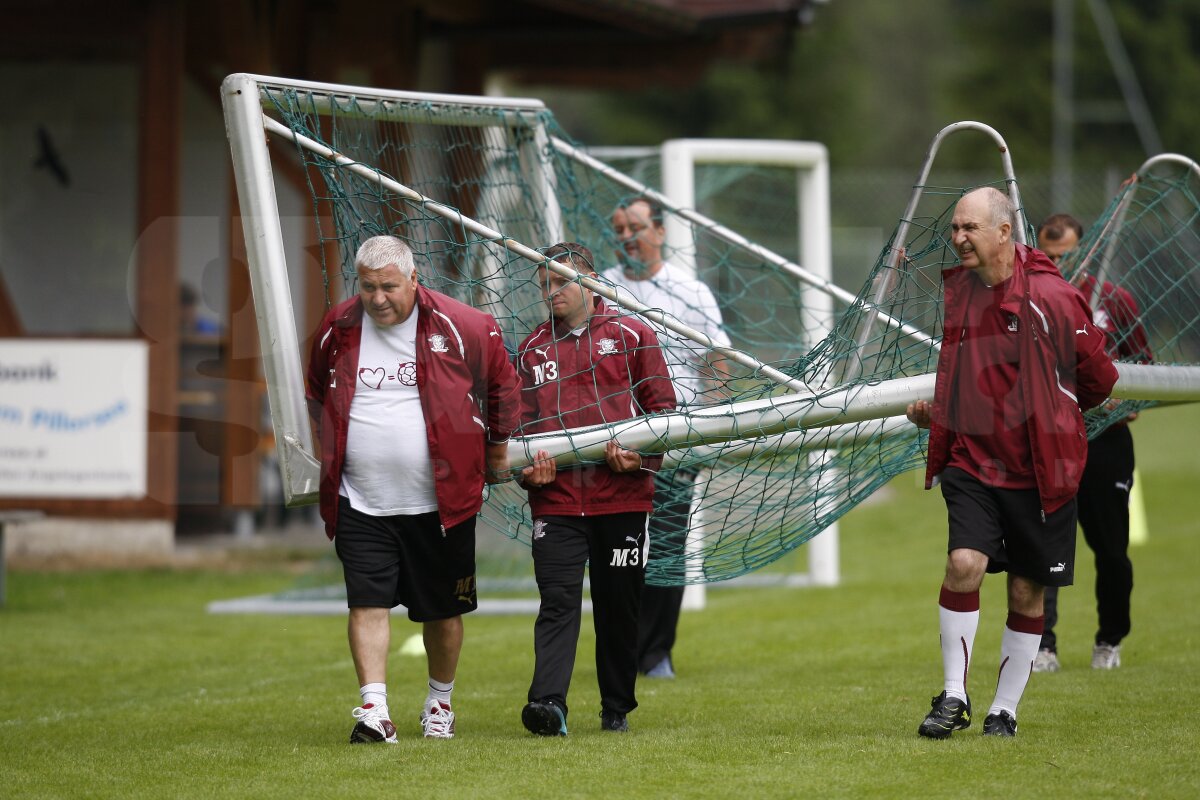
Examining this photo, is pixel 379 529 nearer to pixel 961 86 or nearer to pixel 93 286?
pixel 93 286

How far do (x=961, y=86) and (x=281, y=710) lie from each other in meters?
37.2

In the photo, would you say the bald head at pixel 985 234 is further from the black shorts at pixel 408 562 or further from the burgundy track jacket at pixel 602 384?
the black shorts at pixel 408 562

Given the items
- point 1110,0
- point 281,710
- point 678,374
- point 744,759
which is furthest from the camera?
point 1110,0

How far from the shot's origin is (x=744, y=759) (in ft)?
18.6

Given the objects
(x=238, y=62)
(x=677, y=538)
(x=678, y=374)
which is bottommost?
(x=677, y=538)

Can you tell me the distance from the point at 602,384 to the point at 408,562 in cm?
102

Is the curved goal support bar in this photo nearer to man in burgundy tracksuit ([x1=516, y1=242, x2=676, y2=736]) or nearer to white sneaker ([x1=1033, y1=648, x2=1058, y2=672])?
man in burgundy tracksuit ([x1=516, y1=242, x2=676, y2=736])

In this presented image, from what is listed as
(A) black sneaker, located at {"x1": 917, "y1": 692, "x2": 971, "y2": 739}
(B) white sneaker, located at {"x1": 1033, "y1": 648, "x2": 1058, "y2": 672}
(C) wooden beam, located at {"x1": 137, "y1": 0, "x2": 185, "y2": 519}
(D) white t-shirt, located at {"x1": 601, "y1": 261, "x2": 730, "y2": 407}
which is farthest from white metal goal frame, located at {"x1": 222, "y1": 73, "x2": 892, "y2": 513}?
(C) wooden beam, located at {"x1": 137, "y1": 0, "x2": 185, "y2": 519}

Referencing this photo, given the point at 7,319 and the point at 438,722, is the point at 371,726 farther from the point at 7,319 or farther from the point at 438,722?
the point at 7,319

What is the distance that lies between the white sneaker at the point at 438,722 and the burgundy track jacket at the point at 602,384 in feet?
2.68

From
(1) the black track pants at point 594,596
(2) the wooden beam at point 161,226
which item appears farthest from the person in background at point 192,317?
(1) the black track pants at point 594,596

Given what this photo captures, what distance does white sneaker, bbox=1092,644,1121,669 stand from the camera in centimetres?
778

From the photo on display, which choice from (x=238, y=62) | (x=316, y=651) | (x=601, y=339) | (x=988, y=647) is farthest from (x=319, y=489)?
(x=238, y=62)

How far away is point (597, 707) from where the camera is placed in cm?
704
